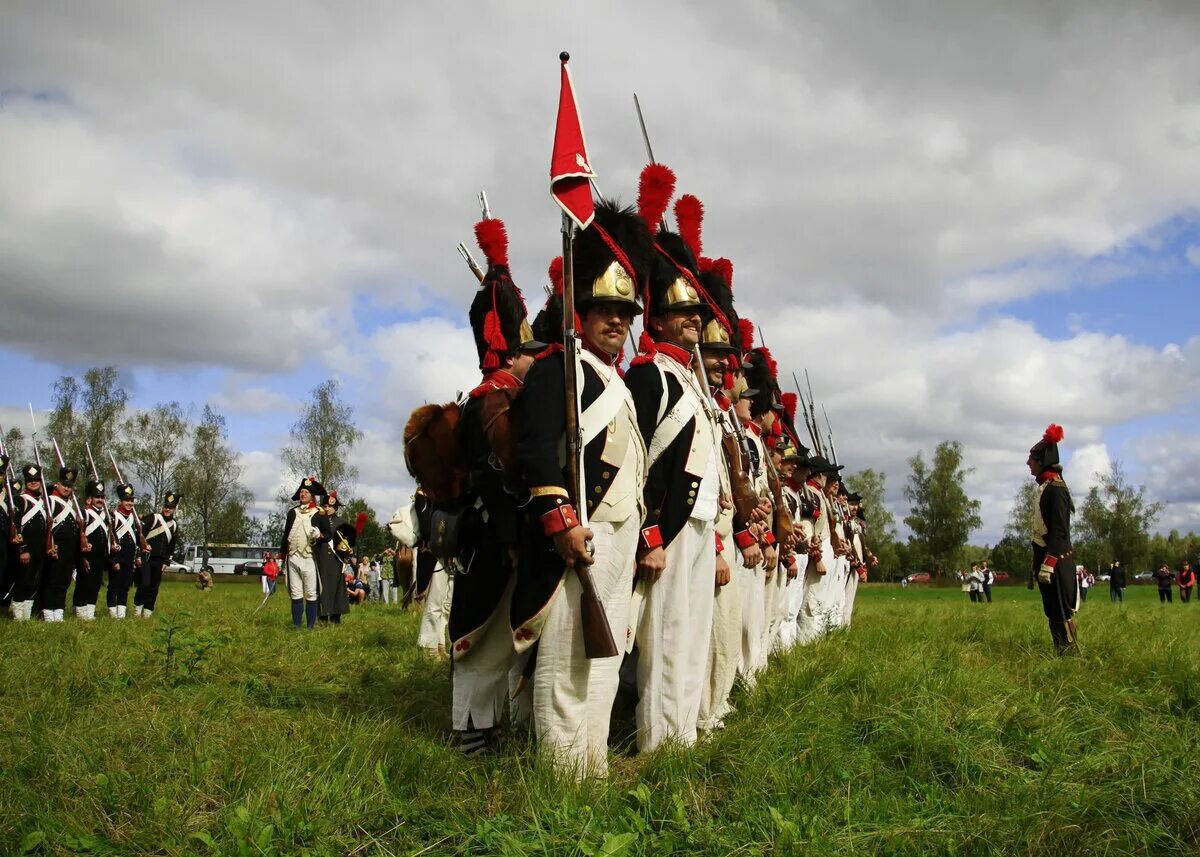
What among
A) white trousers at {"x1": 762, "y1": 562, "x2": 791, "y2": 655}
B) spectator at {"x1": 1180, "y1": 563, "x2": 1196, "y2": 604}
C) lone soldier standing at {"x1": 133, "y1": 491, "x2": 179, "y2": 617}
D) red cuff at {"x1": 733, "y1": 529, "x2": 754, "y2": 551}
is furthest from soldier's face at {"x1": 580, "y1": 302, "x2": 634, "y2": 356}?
spectator at {"x1": 1180, "y1": 563, "x2": 1196, "y2": 604}

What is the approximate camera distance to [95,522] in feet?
50.8

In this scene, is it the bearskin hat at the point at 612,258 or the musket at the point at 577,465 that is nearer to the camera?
the musket at the point at 577,465

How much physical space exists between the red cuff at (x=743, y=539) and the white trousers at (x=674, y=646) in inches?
32.9

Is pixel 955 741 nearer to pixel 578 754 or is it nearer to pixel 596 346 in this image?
pixel 578 754

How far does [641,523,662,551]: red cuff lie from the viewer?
4.62m

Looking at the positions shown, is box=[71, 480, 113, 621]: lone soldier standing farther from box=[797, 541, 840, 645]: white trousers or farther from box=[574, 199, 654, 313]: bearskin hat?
box=[574, 199, 654, 313]: bearskin hat

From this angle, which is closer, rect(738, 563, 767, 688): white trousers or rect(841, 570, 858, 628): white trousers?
rect(738, 563, 767, 688): white trousers

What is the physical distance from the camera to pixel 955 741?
175 inches

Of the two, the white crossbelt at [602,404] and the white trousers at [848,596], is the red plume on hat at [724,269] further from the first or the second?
the white trousers at [848,596]

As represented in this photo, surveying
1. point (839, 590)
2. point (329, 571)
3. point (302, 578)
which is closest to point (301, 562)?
point (302, 578)

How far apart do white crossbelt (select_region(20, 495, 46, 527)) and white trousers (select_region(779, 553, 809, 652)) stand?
34.3ft

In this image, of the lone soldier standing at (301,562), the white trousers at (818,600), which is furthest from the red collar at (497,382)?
the lone soldier standing at (301,562)

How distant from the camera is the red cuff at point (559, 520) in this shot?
3.95m

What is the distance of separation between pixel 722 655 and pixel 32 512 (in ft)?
38.8
